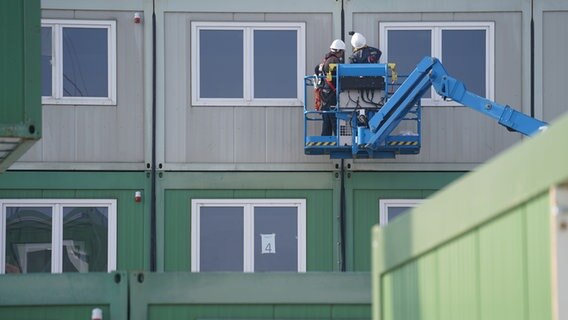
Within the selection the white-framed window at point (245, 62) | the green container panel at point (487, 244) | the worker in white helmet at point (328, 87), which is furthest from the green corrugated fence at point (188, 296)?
the white-framed window at point (245, 62)

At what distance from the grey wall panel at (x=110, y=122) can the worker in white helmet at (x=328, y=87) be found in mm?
2859

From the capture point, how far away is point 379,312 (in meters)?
7.26

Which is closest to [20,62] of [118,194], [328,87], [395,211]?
[328,87]

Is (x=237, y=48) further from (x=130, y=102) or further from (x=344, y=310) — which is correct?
(x=344, y=310)

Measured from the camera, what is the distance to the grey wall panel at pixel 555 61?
20531 millimetres

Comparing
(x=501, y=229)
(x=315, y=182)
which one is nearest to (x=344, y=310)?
(x=501, y=229)

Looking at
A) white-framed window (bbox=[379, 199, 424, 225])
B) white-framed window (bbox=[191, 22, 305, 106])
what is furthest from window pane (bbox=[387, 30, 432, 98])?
white-framed window (bbox=[379, 199, 424, 225])

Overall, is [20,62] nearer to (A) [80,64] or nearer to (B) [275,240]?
(A) [80,64]

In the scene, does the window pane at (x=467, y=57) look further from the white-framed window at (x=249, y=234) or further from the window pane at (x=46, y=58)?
the window pane at (x=46, y=58)

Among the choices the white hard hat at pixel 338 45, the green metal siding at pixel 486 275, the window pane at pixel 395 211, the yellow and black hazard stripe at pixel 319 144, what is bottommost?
the window pane at pixel 395 211

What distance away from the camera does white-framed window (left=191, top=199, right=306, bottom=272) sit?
66.3 feet

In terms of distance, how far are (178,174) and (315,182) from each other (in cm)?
208

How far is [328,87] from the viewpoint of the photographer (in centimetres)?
1944

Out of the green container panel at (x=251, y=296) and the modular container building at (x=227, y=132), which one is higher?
the modular container building at (x=227, y=132)
